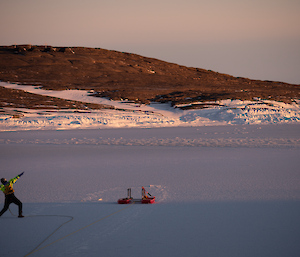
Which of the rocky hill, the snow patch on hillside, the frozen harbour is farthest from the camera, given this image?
the rocky hill

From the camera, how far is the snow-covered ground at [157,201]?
538 cm

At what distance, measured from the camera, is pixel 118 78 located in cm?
5538

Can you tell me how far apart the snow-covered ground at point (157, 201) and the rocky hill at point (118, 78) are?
25.3m

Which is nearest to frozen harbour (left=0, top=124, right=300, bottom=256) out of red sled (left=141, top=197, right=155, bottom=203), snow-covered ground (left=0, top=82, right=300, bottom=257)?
snow-covered ground (left=0, top=82, right=300, bottom=257)

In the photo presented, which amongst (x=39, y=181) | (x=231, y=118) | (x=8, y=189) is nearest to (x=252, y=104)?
(x=231, y=118)

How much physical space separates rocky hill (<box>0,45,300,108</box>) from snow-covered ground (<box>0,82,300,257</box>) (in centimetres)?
2529

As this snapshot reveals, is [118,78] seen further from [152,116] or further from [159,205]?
[159,205]

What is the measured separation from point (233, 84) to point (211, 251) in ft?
197

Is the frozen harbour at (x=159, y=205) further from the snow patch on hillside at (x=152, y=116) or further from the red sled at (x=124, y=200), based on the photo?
the snow patch on hillside at (x=152, y=116)

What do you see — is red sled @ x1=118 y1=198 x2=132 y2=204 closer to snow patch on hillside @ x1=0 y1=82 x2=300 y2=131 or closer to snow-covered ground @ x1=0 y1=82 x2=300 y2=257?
snow-covered ground @ x1=0 y1=82 x2=300 y2=257

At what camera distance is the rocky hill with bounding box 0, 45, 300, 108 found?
45.7 metres

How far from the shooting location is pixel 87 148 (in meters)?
16.6

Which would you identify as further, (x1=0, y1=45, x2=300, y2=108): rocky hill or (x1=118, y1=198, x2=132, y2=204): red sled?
(x1=0, y1=45, x2=300, y2=108): rocky hill

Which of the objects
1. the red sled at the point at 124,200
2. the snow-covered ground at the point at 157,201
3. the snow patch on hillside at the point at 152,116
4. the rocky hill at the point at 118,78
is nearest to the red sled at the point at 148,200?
the snow-covered ground at the point at 157,201
